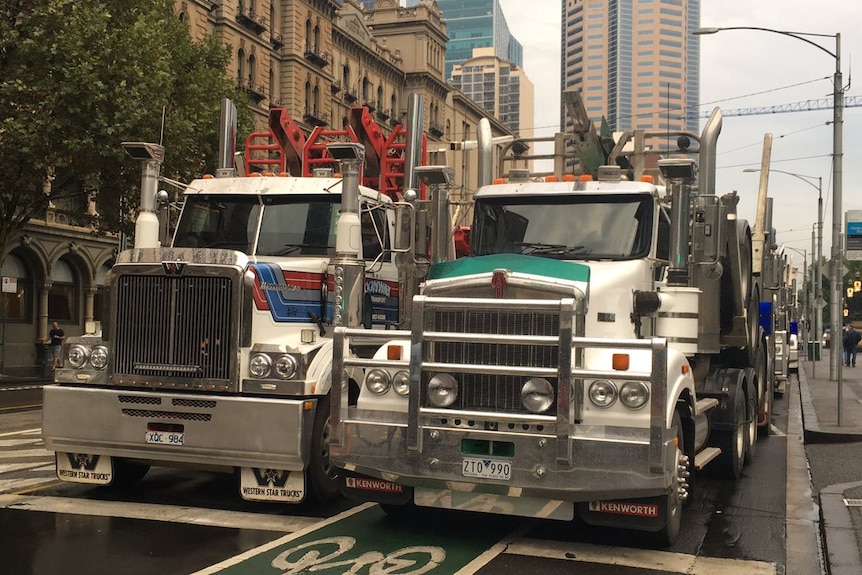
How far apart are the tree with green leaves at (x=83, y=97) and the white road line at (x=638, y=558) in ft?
62.2

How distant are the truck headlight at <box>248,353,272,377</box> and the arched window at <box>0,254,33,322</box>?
95.0 feet

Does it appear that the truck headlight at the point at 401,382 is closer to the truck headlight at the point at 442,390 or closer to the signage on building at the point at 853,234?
the truck headlight at the point at 442,390

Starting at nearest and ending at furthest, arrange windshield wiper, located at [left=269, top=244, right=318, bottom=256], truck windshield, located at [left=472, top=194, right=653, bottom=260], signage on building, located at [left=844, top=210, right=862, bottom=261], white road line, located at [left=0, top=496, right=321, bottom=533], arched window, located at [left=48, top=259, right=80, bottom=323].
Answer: white road line, located at [left=0, top=496, right=321, bottom=533] → truck windshield, located at [left=472, top=194, right=653, bottom=260] → windshield wiper, located at [left=269, top=244, right=318, bottom=256] → signage on building, located at [left=844, top=210, right=862, bottom=261] → arched window, located at [left=48, top=259, right=80, bottom=323]

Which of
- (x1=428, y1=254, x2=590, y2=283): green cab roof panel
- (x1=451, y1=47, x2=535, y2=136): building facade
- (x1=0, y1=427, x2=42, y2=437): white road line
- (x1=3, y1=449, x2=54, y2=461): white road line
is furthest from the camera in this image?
(x1=451, y1=47, x2=535, y2=136): building facade

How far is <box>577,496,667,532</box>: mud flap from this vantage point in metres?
7.27

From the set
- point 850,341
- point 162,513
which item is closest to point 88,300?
point 850,341

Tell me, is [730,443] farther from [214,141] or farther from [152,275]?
[214,141]

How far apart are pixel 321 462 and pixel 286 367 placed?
2.93ft

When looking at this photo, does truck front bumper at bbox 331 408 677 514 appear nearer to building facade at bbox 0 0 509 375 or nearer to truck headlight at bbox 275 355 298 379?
truck headlight at bbox 275 355 298 379

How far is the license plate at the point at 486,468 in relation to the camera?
23.4ft

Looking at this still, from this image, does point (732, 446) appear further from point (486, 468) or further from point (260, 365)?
point (260, 365)

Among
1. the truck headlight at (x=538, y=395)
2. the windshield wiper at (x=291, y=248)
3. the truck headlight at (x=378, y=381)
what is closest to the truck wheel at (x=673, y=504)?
the truck headlight at (x=538, y=395)

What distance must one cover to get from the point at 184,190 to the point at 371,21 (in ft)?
237

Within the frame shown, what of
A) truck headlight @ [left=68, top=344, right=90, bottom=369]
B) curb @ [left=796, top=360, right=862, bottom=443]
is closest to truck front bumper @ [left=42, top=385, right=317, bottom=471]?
truck headlight @ [left=68, top=344, right=90, bottom=369]
